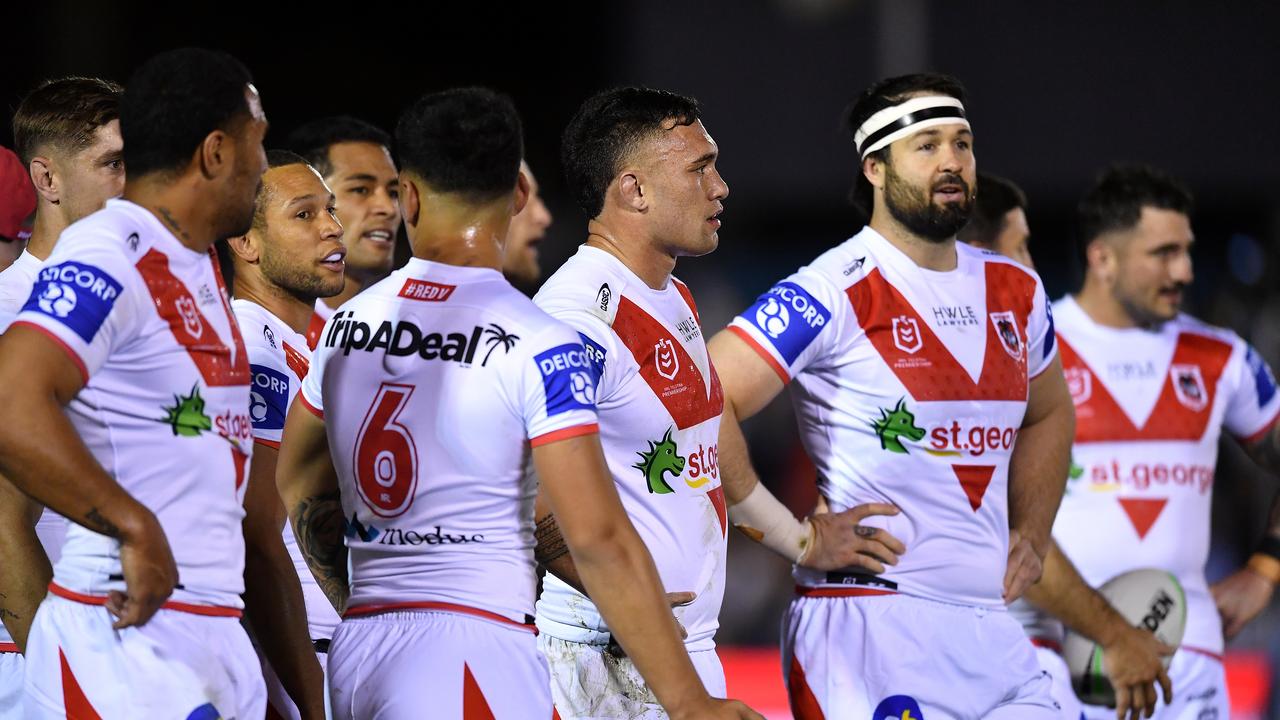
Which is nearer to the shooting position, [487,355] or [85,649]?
[85,649]

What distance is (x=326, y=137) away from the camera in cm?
582

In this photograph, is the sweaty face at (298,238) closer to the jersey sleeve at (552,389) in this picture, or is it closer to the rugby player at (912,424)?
the rugby player at (912,424)

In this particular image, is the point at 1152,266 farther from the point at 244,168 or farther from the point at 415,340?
the point at 244,168

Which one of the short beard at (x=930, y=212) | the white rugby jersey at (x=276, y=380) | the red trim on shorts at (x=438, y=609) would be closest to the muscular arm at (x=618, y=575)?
the red trim on shorts at (x=438, y=609)

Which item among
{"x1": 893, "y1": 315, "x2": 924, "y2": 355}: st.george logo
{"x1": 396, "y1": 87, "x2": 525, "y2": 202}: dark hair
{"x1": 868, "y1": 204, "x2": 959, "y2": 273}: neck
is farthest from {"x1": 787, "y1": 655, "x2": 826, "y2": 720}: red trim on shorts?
{"x1": 396, "y1": 87, "x2": 525, "y2": 202}: dark hair

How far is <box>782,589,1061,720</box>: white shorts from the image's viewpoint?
15.5 feet

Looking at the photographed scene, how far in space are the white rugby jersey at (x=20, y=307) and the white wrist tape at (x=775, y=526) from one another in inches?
80.4

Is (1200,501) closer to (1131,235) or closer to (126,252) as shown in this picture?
(1131,235)

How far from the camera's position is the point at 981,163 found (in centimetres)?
1588

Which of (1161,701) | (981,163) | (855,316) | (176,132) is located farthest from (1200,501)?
(981,163)

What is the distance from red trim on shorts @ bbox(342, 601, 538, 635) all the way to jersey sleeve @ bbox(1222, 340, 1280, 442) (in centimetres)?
407

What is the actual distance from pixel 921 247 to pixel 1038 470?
90cm

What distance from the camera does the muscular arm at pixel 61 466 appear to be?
286cm

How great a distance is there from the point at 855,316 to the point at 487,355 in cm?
188
